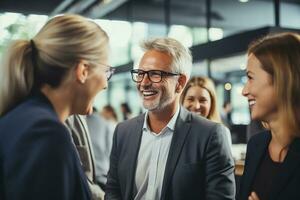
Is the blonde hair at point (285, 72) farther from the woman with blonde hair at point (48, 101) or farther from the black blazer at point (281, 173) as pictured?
the woman with blonde hair at point (48, 101)

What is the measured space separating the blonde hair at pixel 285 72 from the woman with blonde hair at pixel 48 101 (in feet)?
2.22

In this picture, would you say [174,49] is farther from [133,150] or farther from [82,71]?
[82,71]

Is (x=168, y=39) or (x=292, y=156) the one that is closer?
(x=292, y=156)

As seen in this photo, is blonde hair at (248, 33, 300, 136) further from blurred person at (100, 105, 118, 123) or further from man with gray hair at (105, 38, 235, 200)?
blurred person at (100, 105, 118, 123)

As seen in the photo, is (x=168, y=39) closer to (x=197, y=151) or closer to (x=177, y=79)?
(x=177, y=79)

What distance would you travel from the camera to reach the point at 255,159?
6.10 feet

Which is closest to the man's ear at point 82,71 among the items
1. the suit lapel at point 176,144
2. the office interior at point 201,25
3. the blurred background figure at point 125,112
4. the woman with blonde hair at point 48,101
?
the woman with blonde hair at point 48,101

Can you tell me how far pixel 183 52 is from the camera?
2.33 meters

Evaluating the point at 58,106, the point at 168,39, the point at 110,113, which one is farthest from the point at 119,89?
the point at 58,106

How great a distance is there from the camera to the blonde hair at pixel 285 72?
5.47ft

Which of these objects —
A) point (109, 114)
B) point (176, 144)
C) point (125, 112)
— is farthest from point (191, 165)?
point (125, 112)

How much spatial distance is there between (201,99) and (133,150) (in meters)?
1.57

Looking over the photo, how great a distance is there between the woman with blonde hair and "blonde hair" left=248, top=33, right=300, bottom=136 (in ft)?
2.22

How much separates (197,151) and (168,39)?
0.66m
